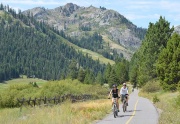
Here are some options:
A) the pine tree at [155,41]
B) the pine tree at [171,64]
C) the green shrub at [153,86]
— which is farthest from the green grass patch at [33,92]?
the pine tree at [171,64]

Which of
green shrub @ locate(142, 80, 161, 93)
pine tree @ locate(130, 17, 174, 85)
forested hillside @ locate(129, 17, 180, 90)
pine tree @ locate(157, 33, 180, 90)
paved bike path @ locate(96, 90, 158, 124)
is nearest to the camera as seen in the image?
paved bike path @ locate(96, 90, 158, 124)

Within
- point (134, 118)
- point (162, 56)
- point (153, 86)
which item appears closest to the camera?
point (134, 118)

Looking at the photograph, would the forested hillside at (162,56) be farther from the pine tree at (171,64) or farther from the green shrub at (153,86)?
the green shrub at (153,86)

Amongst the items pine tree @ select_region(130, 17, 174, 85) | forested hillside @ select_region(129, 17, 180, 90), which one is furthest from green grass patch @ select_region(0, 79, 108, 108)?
pine tree @ select_region(130, 17, 174, 85)

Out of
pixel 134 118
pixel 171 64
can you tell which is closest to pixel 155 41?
pixel 171 64

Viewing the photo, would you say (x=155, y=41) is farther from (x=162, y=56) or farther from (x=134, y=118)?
(x=134, y=118)

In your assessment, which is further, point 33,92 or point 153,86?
point 33,92

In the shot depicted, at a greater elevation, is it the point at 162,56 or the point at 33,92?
the point at 162,56

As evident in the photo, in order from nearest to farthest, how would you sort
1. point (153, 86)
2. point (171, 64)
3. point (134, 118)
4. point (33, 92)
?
point (134, 118), point (171, 64), point (153, 86), point (33, 92)

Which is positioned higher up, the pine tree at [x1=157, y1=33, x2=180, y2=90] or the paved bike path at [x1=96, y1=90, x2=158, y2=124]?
the pine tree at [x1=157, y1=33, x2=180, y2=90]

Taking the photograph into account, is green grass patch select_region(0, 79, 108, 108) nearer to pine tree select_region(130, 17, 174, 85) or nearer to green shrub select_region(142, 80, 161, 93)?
green shrub select_region(142, 80, 161, 93)

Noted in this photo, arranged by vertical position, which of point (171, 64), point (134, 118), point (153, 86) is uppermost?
point (171, 64)

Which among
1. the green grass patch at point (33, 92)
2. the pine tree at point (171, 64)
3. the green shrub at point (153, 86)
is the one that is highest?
the pine tree at point (171, 64)

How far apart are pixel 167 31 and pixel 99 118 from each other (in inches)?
1676
